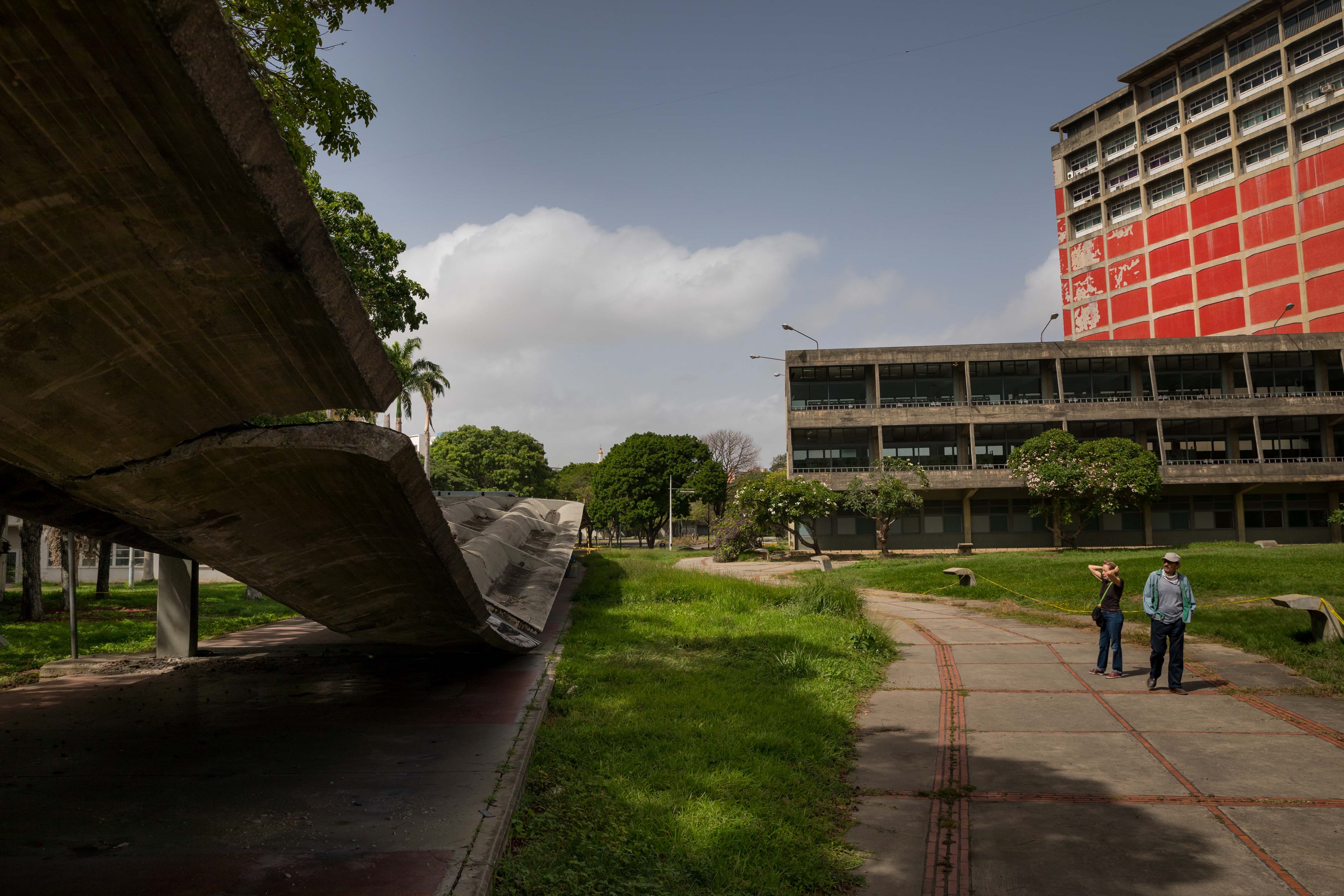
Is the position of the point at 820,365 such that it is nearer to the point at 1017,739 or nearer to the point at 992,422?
the point at 992,422

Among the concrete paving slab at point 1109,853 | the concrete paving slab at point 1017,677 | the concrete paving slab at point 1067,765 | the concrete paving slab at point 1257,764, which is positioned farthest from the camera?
the concrete paving slab at point 1017,677

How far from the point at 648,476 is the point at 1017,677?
48586 mm

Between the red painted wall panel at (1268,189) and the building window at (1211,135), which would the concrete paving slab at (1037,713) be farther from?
the building window at (1211,135)

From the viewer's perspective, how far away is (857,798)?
5.38 metres

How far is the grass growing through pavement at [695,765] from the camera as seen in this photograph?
13.5 feet

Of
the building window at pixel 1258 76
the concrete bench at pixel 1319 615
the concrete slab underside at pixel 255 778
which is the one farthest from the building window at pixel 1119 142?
the concrete slab underside at pixel 255 778

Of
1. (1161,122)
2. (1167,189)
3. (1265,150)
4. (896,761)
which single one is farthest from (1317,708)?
(1161,122)

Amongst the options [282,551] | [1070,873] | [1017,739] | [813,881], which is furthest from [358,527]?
[1017,739]

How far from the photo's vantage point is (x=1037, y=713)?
7484 millimetres

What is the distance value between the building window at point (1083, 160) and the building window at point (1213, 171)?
24.9 ft

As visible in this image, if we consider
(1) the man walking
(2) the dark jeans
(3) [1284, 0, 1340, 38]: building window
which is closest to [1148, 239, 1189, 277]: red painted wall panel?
(3) [1284, 0, 1340, 38]: building window

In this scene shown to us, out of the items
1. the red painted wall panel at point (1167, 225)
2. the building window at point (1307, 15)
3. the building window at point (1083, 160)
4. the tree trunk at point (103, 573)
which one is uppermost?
the building window at point (1307, 15)

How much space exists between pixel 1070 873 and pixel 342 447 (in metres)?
4.77

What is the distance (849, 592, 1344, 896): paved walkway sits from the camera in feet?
13.6
